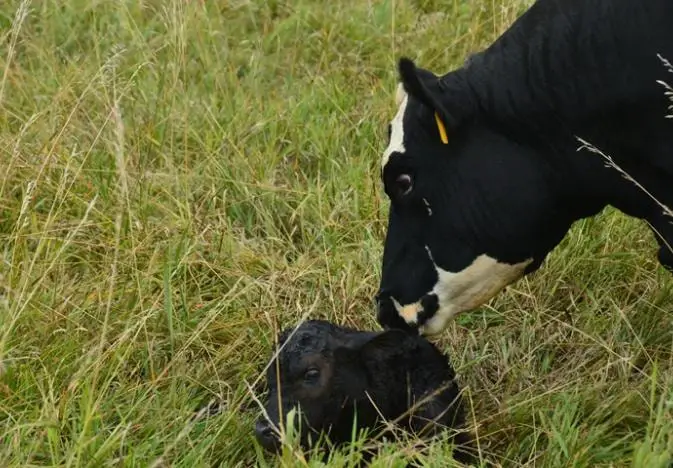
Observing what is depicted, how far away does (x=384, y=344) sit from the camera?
14.5 feet

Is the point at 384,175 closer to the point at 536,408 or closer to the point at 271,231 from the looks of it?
the point at 536,408

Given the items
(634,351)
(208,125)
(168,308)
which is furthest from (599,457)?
(208,125)

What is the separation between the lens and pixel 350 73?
23.7 feet

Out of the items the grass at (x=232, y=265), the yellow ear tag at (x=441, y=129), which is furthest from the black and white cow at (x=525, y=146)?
the grass at (x=232, y=265)

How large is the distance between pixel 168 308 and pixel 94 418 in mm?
754

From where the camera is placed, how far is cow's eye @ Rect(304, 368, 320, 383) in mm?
4258

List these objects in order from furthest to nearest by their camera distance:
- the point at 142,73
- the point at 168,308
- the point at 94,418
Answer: the point at 142,73 < the point at 168,308 < the point at 94,418

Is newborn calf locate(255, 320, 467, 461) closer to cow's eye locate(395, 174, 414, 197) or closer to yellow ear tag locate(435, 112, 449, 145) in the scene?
cow's eye locate(395, 174, 414, 197)

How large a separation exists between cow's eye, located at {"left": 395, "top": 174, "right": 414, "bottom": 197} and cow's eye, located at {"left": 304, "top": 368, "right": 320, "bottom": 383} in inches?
27.6

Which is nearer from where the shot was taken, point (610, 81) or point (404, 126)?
point (610, 81)

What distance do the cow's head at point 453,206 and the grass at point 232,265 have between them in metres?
0.35

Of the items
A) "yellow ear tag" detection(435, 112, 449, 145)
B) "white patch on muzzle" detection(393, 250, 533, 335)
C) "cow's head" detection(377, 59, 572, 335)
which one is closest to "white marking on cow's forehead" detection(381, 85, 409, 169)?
"cow's head" detection(377, 59, 572, 335)

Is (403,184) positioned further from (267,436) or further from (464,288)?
(267,436)

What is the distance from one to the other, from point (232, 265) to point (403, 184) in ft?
3.90
